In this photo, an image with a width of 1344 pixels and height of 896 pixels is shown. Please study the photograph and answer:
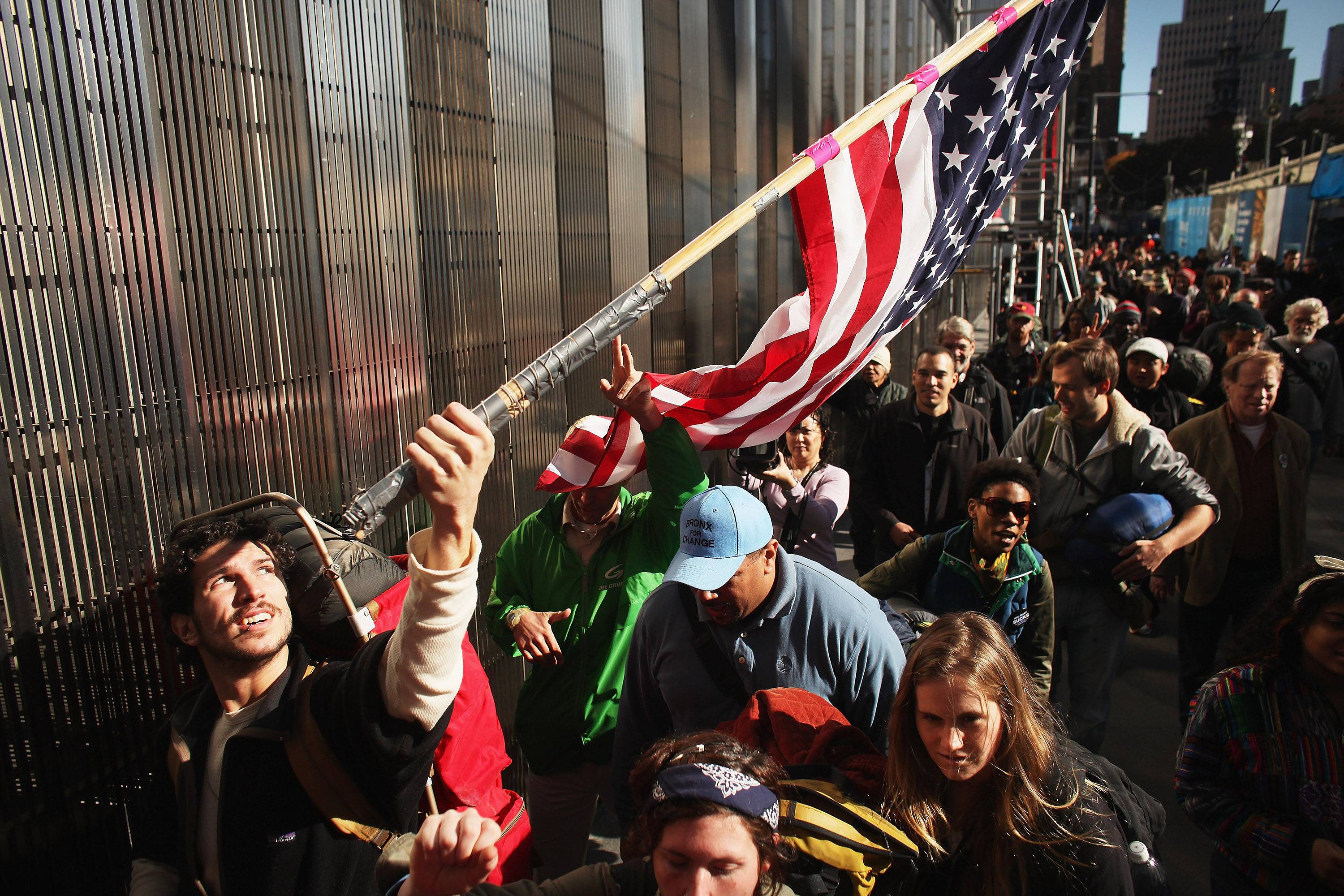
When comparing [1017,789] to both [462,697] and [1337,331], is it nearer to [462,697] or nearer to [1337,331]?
[462,697]

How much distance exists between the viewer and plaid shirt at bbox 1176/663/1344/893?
102 inches

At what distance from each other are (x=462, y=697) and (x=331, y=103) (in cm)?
200

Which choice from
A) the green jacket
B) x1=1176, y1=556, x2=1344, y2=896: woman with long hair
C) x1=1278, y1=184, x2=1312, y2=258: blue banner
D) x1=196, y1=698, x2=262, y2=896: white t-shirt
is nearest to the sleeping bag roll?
x1=196, y1=698, x2=262, y2=896: white t-shirt

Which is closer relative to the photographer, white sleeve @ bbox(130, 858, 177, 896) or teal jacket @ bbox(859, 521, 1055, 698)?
white sleeve @ bbox(130, 858, 177, 896)

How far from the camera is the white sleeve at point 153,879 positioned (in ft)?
6.71

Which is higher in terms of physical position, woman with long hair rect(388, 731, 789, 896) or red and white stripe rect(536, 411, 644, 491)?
red and white stripe rect(536, 411, 644, 491)

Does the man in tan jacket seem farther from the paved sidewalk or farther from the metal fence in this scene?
the metal fence

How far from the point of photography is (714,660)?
2.87m

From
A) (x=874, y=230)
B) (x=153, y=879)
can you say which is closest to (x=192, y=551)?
(x=153, y=879)

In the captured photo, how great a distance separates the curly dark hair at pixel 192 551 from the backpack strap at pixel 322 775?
40 cm

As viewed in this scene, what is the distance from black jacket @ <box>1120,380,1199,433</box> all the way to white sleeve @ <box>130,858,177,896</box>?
19.6 ft

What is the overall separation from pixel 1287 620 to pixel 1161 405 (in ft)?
12.7

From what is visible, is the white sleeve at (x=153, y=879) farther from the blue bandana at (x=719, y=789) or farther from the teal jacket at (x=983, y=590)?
the teal jacket at (x=983, y=590)

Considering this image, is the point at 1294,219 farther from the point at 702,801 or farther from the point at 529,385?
the point at 702,801
